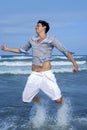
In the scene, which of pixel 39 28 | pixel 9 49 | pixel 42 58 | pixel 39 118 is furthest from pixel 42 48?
pixel 39 118

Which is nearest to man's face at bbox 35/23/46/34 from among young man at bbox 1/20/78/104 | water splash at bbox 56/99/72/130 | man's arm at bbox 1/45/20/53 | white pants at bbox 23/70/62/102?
young man at bbox 1/20/78/104

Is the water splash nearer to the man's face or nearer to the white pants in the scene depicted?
the white pants

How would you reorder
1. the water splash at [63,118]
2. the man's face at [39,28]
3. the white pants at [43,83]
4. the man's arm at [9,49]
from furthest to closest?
the water splash at [63,118]
the white pants at [43,83]
the man's face at [39,28]
the man's arm at [9,49]

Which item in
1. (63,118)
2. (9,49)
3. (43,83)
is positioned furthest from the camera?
(63,118)

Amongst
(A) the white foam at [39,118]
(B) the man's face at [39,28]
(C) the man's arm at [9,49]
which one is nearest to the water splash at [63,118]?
(A) the white foam at [39,118]

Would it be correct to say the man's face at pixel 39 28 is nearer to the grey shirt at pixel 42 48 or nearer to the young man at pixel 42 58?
the young man at pixel 42 58

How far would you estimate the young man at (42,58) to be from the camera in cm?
798

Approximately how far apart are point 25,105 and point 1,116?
5.34 feet

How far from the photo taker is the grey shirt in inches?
312

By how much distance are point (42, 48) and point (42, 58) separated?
20 cm

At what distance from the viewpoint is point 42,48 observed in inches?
316

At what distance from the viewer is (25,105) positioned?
1112cm

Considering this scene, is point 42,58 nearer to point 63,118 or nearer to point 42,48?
point 42,48

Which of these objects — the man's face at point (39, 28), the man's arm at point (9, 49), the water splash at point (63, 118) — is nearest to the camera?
the man's arm at point (9, 49)
